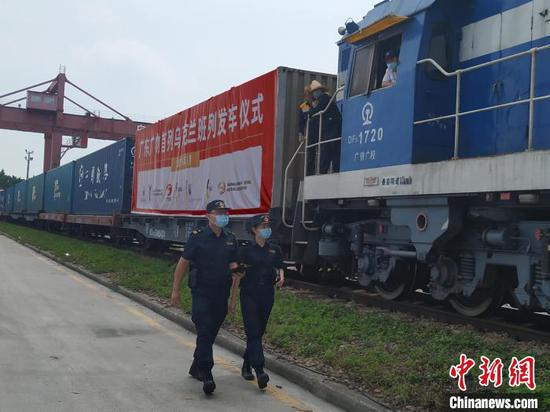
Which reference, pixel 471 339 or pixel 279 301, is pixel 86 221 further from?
pixel 471 339

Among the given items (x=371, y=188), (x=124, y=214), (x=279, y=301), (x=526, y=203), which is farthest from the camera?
(x=124, y=214)

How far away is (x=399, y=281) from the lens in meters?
8.88

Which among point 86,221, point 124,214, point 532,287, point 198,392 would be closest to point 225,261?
point 198,392

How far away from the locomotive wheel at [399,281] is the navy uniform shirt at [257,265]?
368 cm

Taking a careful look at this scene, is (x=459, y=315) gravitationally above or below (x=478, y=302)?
below

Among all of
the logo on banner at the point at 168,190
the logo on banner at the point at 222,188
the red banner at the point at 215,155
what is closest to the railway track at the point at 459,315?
the red banner at the point at 215,155

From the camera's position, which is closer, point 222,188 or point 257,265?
point 257,265

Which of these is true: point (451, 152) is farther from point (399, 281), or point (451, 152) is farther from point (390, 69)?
point (399, 281)

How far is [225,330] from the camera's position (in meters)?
7.32

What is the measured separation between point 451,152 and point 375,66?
5.65 ft

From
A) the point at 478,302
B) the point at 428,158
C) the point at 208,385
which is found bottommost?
the point at 208,385

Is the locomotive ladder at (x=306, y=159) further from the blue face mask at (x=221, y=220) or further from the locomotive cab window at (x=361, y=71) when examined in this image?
the blue face mask at (x=221, y=220)

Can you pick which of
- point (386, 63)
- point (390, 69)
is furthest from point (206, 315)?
point (386, 63)

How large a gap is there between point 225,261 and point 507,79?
13.7 feet
